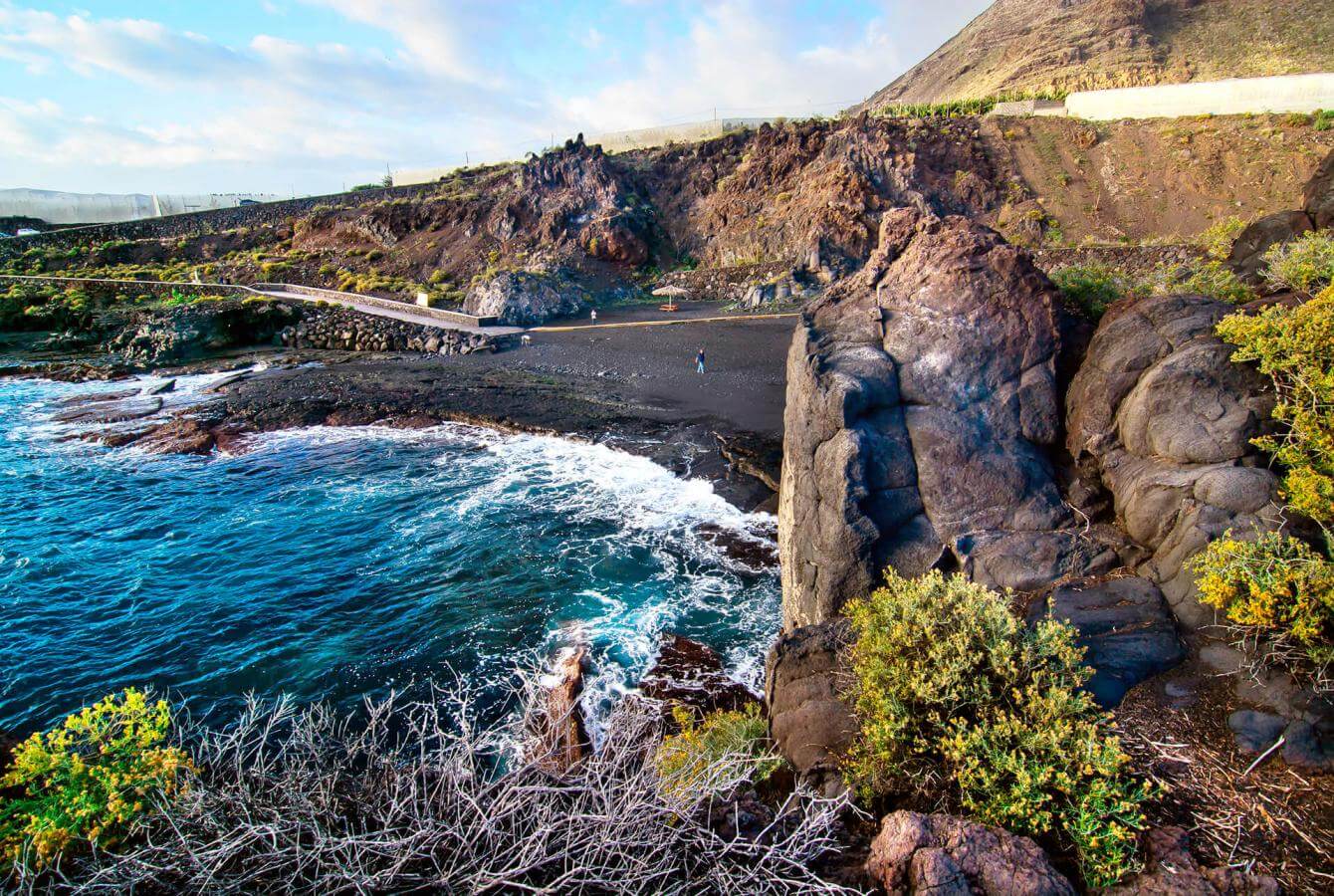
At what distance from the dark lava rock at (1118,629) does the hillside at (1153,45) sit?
2745 inches

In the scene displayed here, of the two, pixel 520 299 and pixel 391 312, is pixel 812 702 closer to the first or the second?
pixel 520 299

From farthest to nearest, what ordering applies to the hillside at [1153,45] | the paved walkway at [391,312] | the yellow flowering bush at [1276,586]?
the hillside at [1153,45]
the paved walkway at [391,312]
the yellow flowering bush at [1276,586]

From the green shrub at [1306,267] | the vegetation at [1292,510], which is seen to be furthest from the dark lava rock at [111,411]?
the green shrub at [1306,267]

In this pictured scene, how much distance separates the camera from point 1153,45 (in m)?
61.1

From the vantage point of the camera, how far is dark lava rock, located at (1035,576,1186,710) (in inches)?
199

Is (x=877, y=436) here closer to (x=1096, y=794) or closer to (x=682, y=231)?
(x=1096, y=794)

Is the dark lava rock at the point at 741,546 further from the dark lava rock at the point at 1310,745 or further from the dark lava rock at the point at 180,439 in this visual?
the dark lava rock at the point at 180,439

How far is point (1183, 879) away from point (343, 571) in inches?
503

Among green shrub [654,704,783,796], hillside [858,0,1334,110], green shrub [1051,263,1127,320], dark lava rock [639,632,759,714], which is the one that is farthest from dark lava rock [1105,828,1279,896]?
hillside [858,0,1334,110]

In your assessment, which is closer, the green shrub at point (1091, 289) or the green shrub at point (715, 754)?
the green shrub at point (715, 754)

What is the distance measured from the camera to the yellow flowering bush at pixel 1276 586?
14.8ft

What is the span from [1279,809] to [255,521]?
1699 centimetres

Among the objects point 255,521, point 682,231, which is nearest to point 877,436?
point 255,521

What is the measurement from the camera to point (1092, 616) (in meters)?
5.70
